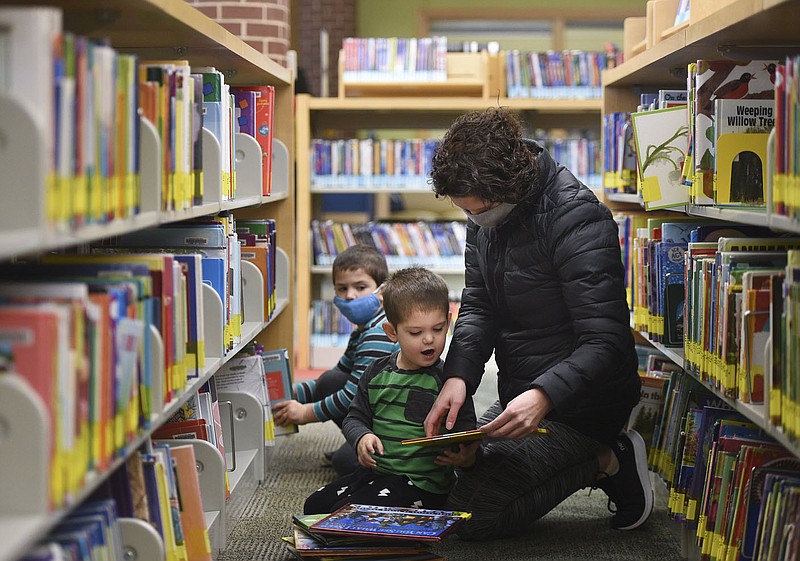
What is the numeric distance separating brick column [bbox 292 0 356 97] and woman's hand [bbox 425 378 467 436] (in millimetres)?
8070

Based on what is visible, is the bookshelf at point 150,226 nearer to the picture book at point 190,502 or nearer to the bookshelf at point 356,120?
the picture book at point 190,502

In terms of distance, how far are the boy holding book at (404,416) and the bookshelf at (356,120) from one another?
2.92m

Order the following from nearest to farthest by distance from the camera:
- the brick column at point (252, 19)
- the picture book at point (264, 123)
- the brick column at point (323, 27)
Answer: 1. the picture book at point (264, 123)
2. the brick column at point (252, 19)
3. the brick column at point (323, 27)

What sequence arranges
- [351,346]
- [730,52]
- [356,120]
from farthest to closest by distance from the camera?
[356,120] → [351,346] → [730,52]

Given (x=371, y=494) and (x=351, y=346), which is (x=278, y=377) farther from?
(x=371, y=494)

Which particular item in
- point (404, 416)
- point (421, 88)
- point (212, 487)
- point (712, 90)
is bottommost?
point (212, 487)

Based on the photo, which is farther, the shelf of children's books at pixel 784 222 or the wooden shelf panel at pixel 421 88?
the wooden shelf panel at pixel 421 88

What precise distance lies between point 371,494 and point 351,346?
2.89 ft

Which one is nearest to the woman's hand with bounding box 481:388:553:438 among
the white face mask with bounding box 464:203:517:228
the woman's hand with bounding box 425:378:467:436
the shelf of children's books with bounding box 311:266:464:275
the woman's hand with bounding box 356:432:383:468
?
the woman's hand with bounding box 425:378:467:436

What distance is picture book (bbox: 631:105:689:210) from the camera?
2932mm

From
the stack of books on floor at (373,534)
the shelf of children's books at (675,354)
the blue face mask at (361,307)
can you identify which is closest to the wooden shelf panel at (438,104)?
the blue face mask at (361,307)

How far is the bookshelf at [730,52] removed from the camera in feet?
6.44

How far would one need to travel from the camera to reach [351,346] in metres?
3.54

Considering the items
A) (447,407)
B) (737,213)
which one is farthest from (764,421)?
(447,407)
